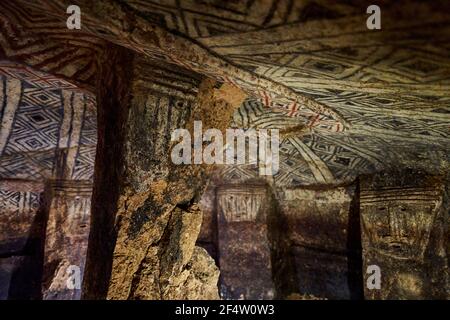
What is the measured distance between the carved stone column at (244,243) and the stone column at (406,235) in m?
1.12

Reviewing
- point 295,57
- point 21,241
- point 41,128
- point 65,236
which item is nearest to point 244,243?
point 65,236

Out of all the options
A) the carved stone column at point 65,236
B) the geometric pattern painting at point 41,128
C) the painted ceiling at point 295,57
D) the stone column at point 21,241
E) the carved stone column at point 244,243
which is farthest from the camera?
the carved stone column at point 244,243

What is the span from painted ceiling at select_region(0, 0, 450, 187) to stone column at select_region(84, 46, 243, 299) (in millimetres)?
168

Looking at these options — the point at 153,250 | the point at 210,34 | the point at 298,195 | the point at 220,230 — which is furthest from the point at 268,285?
the point at 210,34

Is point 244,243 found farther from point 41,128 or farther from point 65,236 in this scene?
point 41,128

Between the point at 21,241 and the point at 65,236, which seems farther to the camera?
the point at 21,241

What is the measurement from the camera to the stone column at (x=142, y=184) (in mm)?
1953

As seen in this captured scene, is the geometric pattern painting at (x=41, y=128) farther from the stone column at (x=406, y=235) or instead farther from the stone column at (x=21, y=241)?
the stone column at (x=406, y=235)

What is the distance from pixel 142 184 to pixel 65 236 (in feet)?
8.48

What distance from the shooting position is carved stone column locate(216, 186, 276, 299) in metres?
4.18

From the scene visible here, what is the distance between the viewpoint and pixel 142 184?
198 cm

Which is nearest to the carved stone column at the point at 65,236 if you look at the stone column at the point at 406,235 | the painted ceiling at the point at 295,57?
the painted ceiling at the point at 295,57

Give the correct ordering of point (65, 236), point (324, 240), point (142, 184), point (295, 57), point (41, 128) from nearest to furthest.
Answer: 1. point (295, 57)
2. point (142, 184)
3. point (41, 128)
4. point (65, 236)
5. point (324, 240)

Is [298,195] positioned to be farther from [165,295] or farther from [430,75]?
[430,75]
